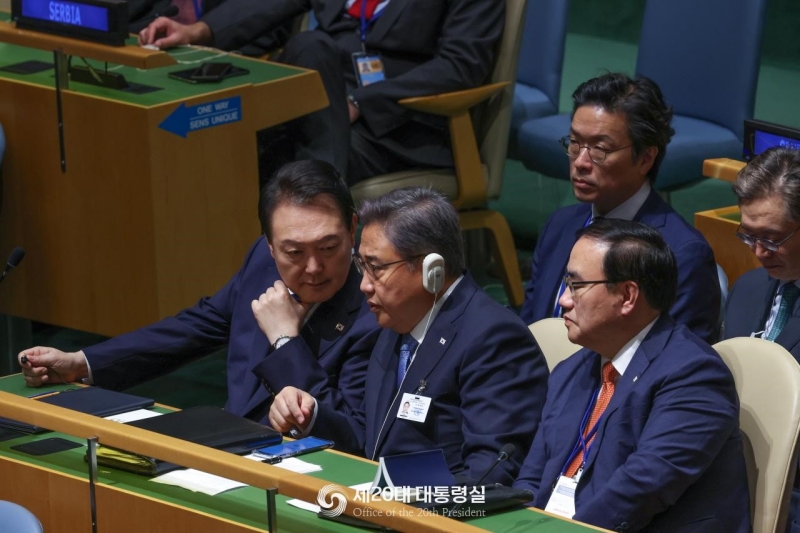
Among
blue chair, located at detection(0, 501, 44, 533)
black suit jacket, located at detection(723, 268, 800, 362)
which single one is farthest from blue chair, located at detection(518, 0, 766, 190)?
blue chair, located at detection(0, 501, 44, 533)

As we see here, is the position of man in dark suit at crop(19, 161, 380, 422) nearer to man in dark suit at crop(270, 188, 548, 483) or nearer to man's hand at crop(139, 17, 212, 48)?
man in dark suit at crop(270, 188, 548, 483)

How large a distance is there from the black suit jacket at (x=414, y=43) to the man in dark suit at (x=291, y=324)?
170 centimetres

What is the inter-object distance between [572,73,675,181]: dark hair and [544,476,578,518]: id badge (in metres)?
1.15

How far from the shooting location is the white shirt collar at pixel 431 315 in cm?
272

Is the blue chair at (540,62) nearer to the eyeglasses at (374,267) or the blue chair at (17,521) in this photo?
the eyeglasses at (374,267)

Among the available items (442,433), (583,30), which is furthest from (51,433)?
(583,30)

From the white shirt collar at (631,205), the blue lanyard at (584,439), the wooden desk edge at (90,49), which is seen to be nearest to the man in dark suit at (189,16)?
the wooden desk edge at (90,49)

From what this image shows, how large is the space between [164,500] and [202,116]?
1.99 meters

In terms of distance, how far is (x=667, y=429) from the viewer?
2334mm

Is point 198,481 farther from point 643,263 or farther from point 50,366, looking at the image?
point 643,263

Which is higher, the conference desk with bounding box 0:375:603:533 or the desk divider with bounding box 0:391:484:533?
the desk divider with bounding box 0:391:484:533

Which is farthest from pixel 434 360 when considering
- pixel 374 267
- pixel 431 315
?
pixel 374 267

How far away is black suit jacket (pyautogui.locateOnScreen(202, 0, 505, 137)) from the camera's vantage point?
15.5 feet

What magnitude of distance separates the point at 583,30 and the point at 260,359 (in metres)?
5.94
